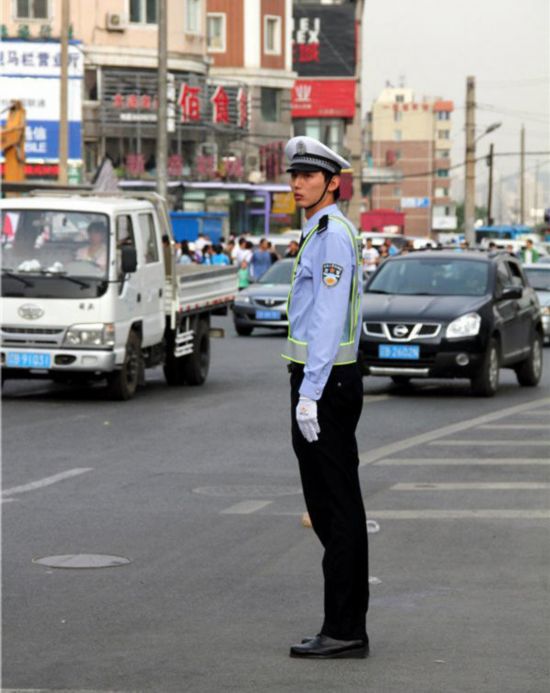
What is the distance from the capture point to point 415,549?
9359 mm

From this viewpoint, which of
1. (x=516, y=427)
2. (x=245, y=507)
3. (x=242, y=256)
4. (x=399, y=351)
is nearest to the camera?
(x=245, y=507)

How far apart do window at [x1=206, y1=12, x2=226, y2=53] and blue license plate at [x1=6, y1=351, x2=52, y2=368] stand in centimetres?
6341

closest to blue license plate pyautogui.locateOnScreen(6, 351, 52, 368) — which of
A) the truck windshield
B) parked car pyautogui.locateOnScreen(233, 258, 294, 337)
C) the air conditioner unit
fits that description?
the truck windshield

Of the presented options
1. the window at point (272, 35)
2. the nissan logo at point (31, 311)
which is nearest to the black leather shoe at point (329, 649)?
the nissan logo at point (31, 311)

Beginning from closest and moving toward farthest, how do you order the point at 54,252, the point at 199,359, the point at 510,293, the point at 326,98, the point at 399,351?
the point at 54,252, the point at 399,351, the point at 510,293, the point at 199,359, the point at 326,98

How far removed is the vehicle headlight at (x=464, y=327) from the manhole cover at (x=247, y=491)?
829 centimetres

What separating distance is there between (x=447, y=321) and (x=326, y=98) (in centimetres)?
7683

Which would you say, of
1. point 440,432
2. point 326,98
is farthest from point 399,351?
point 326,98

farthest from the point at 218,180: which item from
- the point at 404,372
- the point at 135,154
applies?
the point at 404,372

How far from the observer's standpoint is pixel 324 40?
97125 millimetres

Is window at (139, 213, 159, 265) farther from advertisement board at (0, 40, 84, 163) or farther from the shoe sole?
advertisement board at (0, 40, 84, 163)

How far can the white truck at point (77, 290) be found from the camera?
18.7m

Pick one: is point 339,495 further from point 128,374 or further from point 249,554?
point 128,374

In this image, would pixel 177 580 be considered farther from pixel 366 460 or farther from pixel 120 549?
pixel 366 460
